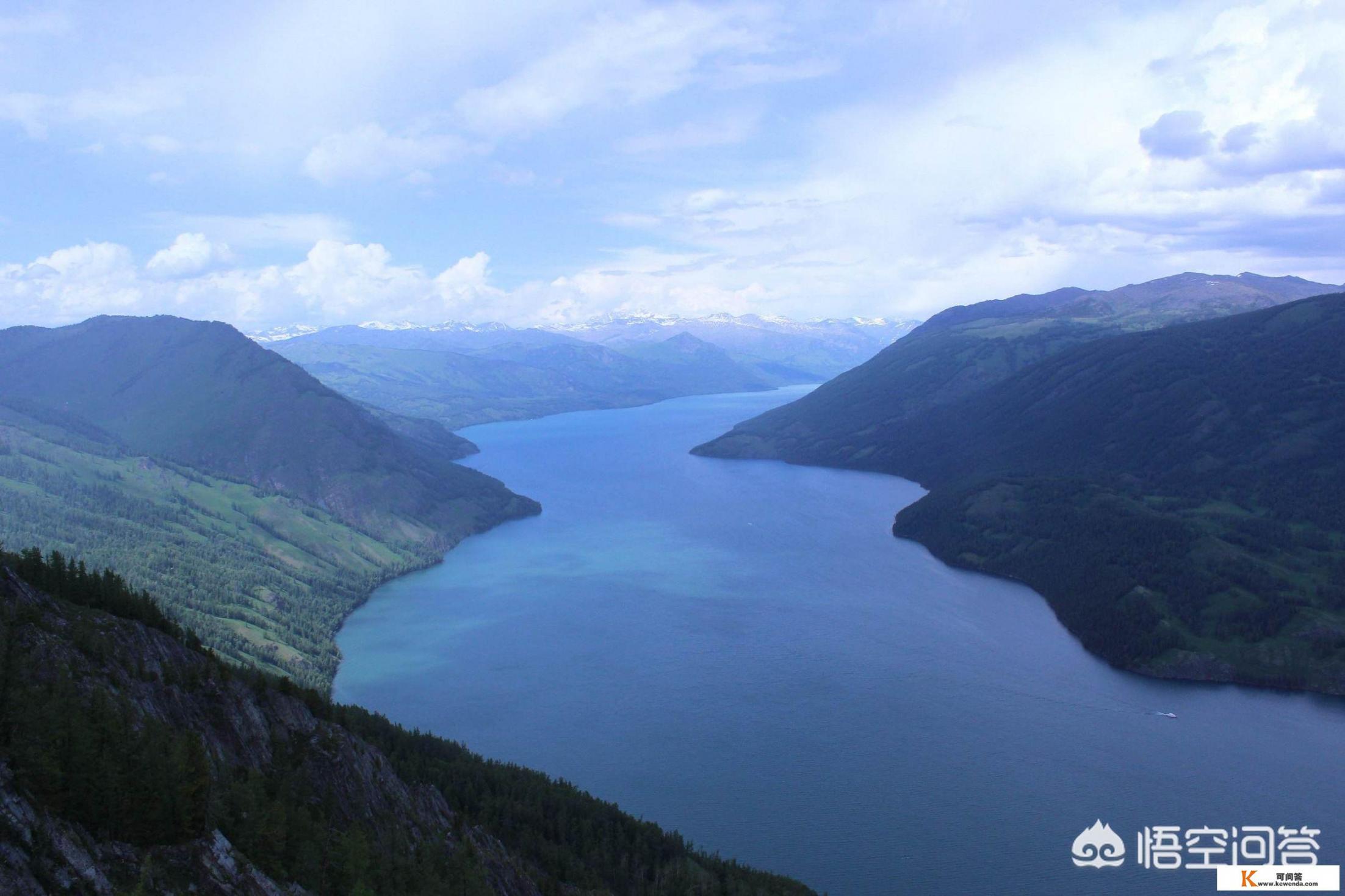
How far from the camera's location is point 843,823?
81750 millimetres

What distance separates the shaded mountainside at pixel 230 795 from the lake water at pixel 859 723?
13.5 meters

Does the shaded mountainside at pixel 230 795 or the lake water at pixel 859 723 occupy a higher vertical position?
the shaded mountainside at pixel 230 795

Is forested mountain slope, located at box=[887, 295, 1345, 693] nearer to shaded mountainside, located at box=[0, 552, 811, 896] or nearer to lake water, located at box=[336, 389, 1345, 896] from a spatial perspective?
lake water, located at box=[336, 389, 1345, 896]

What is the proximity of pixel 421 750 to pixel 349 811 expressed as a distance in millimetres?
31039

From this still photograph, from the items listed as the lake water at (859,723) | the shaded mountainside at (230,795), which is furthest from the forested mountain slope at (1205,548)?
the shaded mountainside at (230,795)

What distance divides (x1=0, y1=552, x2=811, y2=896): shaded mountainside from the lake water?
13.5 m

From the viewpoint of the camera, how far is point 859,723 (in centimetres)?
10281

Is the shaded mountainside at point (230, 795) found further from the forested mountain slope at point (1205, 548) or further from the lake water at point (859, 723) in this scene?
the forested mountain slope at point (1205, 548)

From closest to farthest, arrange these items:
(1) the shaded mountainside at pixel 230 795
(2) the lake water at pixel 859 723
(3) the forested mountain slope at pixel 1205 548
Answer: (1) the shaded mountainside at pixel 230 795 → (2) the lake water at pixel 859 723 → (3) the forested mountain slope at pixel 1205 548

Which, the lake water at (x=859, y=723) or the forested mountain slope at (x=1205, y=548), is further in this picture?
the forested mountain slope at (x=1205, y=548)

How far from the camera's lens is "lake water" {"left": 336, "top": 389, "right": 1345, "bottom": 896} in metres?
79.9

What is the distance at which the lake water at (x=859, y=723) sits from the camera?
79875 mm

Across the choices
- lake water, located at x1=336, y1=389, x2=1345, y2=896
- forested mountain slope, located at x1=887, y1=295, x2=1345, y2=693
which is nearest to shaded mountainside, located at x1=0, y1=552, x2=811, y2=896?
lake water, located at x1=336, y1=389, x2=1345, y2=896

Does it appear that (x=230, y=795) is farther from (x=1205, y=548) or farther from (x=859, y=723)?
(x=1205, y=548)
